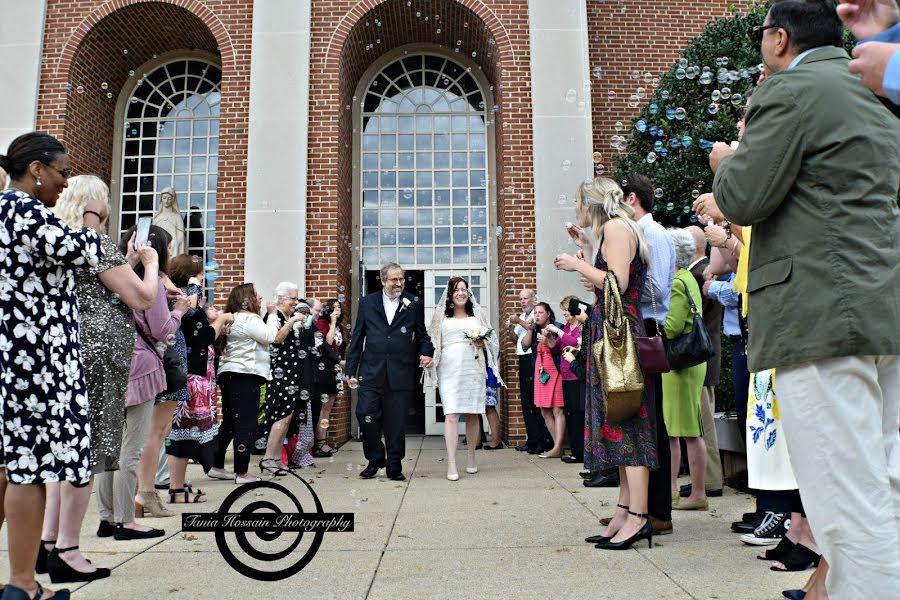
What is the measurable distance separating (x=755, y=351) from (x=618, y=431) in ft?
5.99

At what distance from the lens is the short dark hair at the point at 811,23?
7.00ft

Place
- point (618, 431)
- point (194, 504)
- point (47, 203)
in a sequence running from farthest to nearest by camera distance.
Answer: point (194, 504) → point (618, 431) → point (47, 203)

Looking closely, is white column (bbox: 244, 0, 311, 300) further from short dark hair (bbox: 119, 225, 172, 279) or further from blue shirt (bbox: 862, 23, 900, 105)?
blue shirt (bbox: 862, 23, 900, 105)

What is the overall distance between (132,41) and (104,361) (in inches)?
364

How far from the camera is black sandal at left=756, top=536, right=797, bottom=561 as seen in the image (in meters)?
3.38

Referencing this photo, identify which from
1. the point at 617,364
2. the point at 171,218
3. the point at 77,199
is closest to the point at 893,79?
the point at 617,364

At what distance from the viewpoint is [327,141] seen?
32.9ft

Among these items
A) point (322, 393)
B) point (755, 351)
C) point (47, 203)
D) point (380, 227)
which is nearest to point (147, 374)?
point (47, 203)

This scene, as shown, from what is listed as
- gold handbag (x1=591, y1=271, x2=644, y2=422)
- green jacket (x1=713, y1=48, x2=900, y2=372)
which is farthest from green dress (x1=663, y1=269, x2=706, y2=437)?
green jacket (x1=713, y1=48, x2=900, y2=372)

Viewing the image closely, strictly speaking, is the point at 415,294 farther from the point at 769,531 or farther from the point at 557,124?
the point at 769,531

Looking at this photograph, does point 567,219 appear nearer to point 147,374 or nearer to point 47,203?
point 147,374

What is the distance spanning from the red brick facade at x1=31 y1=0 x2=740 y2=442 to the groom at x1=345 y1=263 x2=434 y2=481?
109 inches

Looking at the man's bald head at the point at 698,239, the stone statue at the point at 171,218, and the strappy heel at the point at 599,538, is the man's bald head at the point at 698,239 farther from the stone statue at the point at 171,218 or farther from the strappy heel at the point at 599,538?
the stone statue at the point at 171,218

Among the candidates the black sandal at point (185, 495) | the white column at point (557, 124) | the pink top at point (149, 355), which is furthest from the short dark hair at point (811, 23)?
the white column at point (557, 124)
